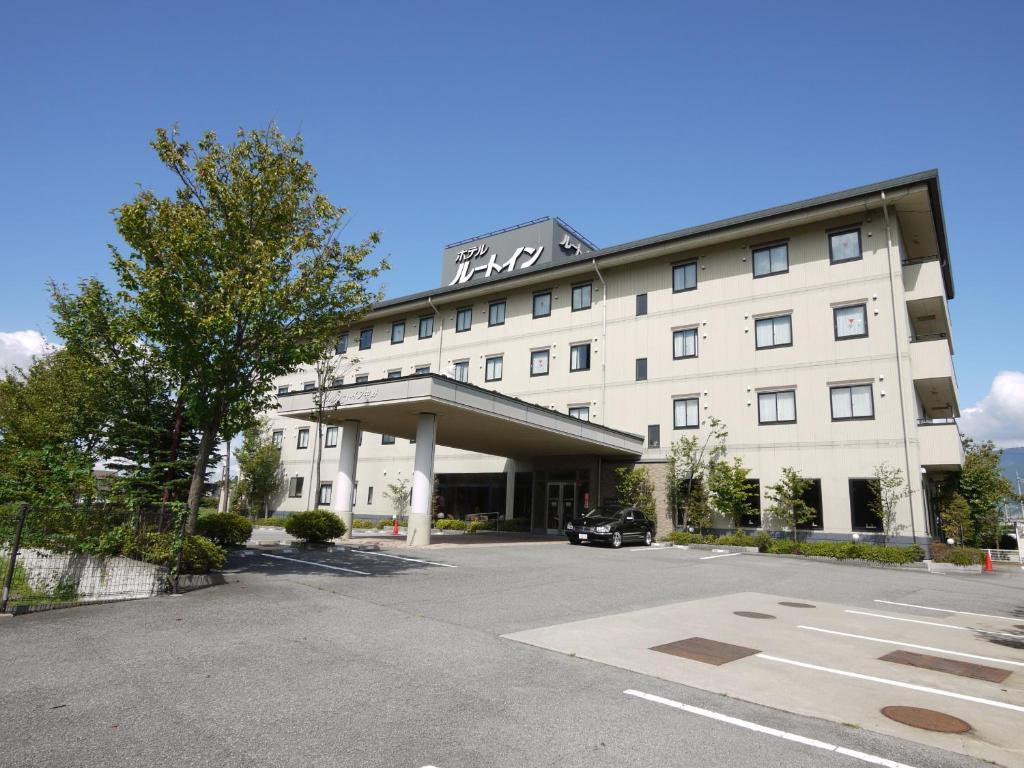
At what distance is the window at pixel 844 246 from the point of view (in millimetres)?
25641

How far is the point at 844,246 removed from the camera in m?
26.0

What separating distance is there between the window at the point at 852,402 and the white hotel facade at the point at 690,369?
56 mm

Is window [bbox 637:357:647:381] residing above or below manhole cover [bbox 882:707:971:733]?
above

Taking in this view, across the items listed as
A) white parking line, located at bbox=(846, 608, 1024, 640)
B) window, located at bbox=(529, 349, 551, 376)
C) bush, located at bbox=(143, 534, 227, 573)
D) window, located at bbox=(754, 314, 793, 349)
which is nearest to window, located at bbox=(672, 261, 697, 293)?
window, located at bbox=(754, 314, 793, 349)

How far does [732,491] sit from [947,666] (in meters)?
18.7

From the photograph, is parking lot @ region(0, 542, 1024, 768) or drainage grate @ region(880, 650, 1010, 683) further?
drainage grate @ region(880, 650, 1010, 683)

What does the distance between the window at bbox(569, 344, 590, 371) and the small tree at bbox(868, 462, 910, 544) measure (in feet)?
46.9

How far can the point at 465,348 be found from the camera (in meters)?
37.2

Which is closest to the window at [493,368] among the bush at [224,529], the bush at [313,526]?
the bush at [313,526]

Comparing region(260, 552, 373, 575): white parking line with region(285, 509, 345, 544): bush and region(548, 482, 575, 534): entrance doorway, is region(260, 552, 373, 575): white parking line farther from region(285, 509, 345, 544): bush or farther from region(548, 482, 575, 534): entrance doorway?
region(548, 482, 575, 534): entrance doorway

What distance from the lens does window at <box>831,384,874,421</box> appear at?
2420 cm

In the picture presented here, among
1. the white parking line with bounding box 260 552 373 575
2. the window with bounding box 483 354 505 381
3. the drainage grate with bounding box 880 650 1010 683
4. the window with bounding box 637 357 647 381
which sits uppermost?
the window with bounding box 483 354 505 381

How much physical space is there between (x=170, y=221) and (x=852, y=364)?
24195 millimetres

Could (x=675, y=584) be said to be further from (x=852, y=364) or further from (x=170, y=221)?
(x=852, y=364)
